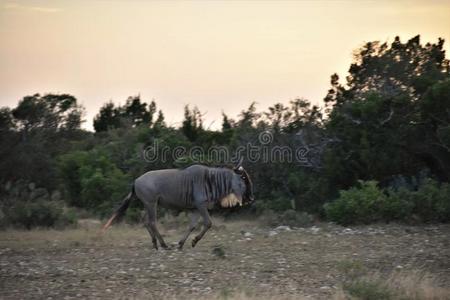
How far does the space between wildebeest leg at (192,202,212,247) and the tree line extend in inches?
172

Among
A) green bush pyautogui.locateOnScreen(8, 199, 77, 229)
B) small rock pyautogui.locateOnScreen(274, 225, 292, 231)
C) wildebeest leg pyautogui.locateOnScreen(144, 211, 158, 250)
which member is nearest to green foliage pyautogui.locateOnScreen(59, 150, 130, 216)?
green bush pyautogui.locateOnScreen(8, 199, 77, 229)

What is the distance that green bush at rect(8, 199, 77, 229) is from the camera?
1677 centimetres

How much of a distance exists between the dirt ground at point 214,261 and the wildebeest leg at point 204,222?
24 cm

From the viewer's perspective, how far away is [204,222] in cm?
1319

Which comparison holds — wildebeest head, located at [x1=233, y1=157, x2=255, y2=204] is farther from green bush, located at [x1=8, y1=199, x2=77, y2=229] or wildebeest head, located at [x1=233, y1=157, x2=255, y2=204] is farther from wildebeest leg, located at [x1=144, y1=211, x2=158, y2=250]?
green bush, located at [x1=8, y1=199, x2=77, y2=229]

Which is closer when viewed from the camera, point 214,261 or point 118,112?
point 214,261

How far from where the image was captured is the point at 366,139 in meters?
18.2

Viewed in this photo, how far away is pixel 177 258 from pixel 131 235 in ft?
11.3

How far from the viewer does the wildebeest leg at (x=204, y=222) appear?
517 inches

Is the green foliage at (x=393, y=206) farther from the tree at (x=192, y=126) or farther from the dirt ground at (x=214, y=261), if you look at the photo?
the tree at (x=192, y=126)

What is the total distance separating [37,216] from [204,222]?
5.73 m

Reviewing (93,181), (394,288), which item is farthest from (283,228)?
(93,181)

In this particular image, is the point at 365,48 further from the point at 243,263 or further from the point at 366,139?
the point at 243,263

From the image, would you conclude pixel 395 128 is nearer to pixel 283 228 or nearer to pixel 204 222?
pixel 283 228
